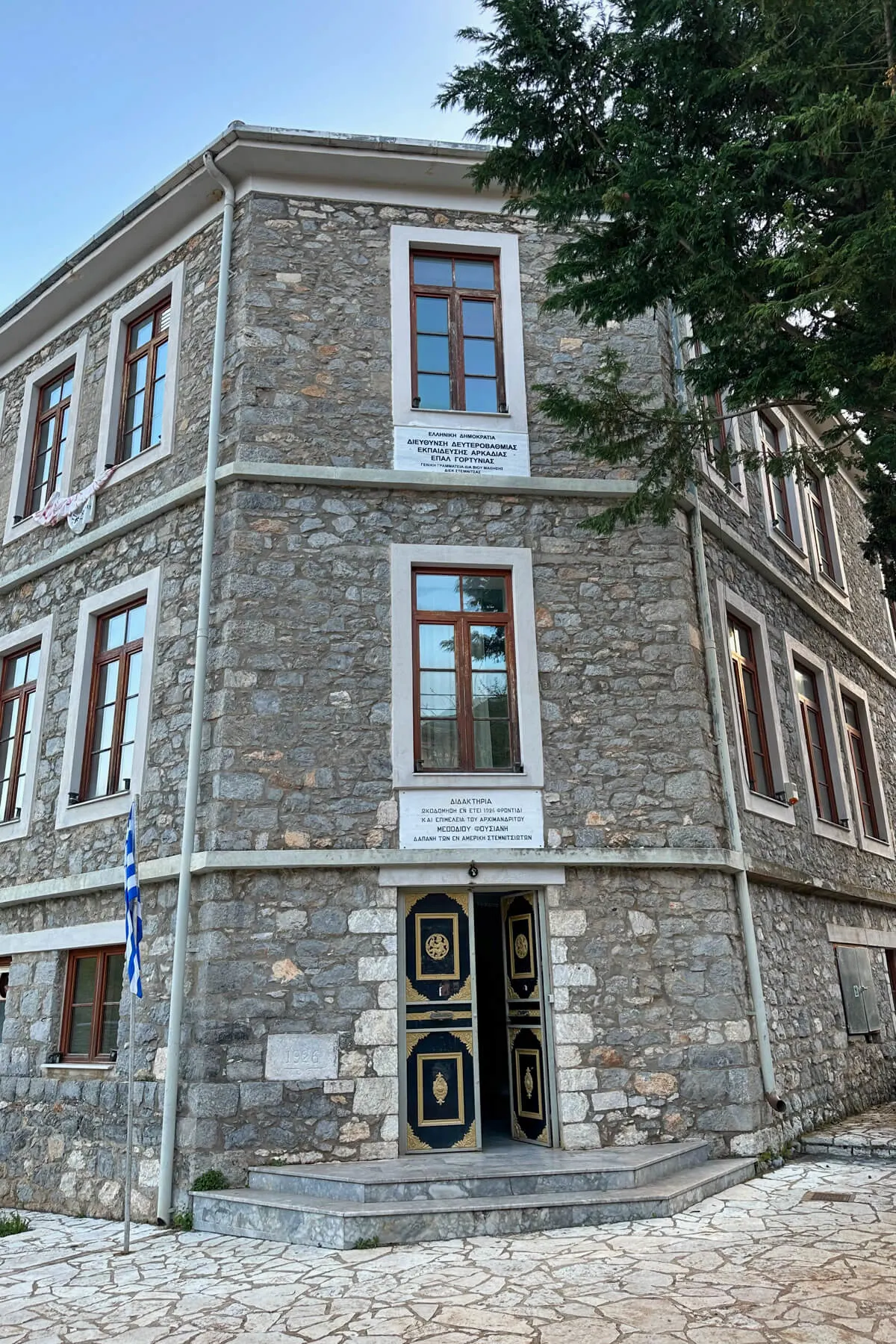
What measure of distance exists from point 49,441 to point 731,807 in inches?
316

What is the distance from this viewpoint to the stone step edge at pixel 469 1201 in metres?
6.11

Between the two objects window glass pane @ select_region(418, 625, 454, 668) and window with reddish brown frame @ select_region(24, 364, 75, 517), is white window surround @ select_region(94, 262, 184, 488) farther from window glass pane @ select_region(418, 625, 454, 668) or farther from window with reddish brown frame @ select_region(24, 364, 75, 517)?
window glass pane @ select_region(418, 625, 454, 668)

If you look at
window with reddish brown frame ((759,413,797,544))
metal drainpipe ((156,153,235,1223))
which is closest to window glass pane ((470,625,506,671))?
metal drainpipe ((156,153,235,1223))

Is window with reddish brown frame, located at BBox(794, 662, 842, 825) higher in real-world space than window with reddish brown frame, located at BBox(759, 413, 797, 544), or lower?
lower

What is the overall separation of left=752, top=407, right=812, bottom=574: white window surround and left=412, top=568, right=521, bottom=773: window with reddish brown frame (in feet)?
14.7

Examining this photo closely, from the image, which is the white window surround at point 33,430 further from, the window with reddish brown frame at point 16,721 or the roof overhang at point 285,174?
the window with reddish brown frame at point 16,721

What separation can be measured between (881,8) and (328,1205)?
25.3 feet

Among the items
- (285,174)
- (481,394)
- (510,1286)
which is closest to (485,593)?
(481,394)

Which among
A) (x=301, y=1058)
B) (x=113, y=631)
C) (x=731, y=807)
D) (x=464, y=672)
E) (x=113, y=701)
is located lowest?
(x=301, y=1058)

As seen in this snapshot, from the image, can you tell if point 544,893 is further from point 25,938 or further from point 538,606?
point 25,938

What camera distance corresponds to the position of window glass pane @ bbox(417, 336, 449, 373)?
938cm

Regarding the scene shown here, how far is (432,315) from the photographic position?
9578mm

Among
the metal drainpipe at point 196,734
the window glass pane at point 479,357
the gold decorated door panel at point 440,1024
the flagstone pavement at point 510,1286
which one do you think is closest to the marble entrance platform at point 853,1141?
the flagstone pavement at point 510,1286

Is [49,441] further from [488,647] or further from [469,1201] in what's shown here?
[469,1201]
